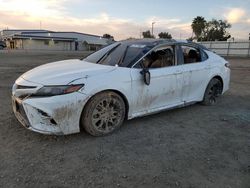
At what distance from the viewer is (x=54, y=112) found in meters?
3.75

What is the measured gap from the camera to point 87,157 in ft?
11.7

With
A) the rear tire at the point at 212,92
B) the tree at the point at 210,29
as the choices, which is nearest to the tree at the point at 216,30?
Result: the tree at the point at 210,29

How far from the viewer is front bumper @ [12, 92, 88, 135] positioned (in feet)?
12.3

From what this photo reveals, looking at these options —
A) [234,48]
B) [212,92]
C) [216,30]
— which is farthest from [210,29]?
[212,92]

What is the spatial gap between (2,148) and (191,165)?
2.55m

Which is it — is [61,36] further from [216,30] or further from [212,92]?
[212,92]

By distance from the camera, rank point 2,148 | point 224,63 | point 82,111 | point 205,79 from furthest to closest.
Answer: point 224,63 → point 205,79 → point 82,111 → point 2,148

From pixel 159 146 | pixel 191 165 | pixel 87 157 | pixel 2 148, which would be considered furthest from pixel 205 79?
pixel 2 148

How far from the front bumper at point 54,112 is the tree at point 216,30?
7808 cm

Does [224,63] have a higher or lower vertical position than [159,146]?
higher

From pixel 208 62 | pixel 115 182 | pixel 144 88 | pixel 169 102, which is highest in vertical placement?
pixel 208 62

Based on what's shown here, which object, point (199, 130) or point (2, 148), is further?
point (199, 130)

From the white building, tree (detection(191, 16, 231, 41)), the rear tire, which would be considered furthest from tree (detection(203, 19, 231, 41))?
the rear tire

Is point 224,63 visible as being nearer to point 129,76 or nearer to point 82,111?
point 129,76
